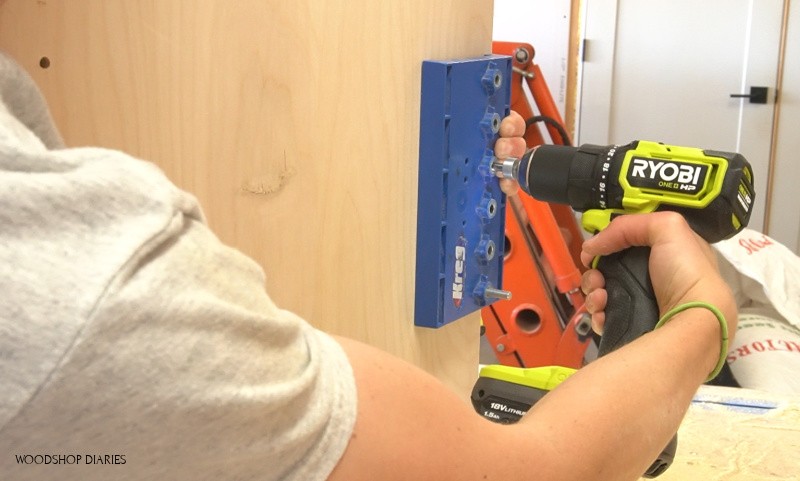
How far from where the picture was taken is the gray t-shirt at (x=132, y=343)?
305mm

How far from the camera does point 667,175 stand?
0.97 m

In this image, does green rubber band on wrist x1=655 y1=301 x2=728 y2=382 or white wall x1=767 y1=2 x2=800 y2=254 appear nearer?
green rubber band on wrist x1=655 y1=301 x2=728 y2=382

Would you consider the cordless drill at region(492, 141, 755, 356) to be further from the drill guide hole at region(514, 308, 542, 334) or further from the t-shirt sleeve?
the drill guide hole at region(514, 308, 542, 334)

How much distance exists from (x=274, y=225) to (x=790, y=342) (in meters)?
1.88

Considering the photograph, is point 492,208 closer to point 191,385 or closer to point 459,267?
point 459,267

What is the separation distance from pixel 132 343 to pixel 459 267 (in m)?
0.75

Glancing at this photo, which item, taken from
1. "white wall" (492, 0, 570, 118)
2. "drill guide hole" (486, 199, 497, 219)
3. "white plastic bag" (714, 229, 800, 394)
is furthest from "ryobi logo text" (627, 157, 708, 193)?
"white wall" (492, 0, 570, 118)

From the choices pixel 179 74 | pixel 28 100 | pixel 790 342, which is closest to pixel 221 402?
pixel 28 100

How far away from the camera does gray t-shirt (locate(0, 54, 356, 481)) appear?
305 mm

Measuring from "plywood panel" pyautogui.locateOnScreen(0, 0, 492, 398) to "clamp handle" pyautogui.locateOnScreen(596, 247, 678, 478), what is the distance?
0.22 m

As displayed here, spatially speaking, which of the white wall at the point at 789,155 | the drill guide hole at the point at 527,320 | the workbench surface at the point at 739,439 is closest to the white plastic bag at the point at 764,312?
the drill guide hole at the point at 527,320

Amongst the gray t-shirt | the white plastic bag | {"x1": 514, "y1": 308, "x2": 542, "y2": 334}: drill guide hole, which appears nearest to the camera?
the gray t-shirt

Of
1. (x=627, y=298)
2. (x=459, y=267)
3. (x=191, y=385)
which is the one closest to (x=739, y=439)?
(x=627, y=298)

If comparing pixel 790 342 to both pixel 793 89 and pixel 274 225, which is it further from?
pixel 274 225
